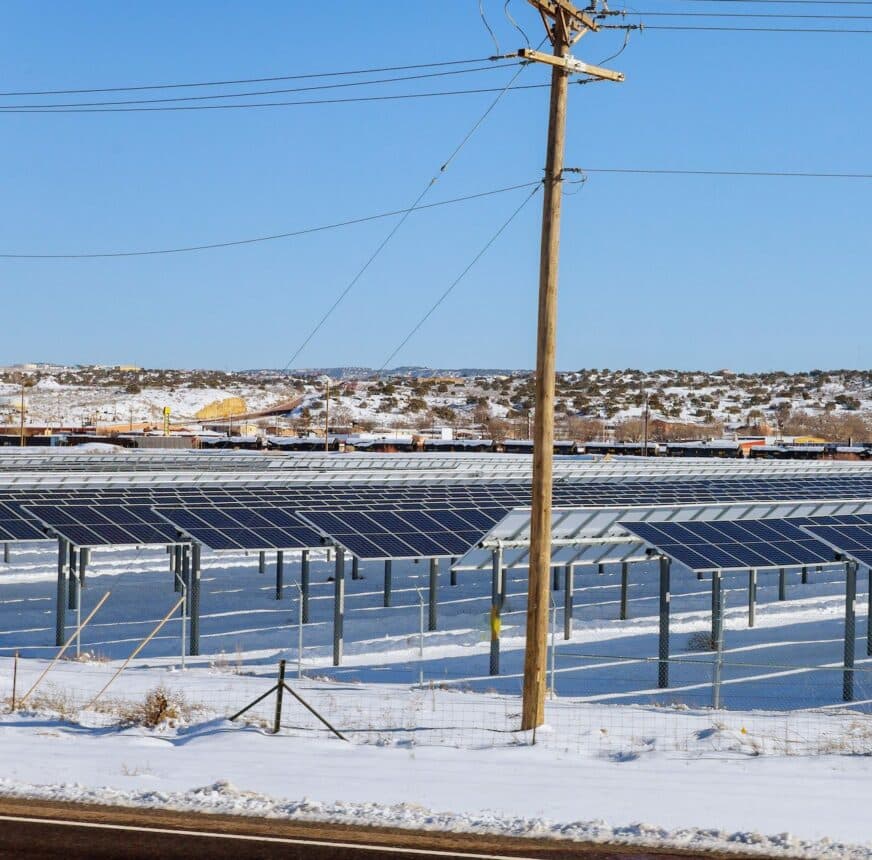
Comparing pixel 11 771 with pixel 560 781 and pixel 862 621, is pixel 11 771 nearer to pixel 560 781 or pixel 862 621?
pixel 560 781

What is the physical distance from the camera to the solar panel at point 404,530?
27938mm

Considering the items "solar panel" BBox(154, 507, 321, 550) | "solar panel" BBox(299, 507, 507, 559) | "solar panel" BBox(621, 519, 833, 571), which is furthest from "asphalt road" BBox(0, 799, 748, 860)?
"solar panel" BBox(154, 507, 321, 550)

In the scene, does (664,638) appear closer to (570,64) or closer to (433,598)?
(433,598)

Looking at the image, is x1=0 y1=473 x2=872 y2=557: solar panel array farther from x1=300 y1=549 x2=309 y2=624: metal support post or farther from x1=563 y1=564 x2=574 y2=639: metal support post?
x1=563 y1=564 x2=574 y2=639: metal support post

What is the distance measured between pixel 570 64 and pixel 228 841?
10.5 m

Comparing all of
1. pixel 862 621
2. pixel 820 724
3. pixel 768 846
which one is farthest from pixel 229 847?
pixel 862 621

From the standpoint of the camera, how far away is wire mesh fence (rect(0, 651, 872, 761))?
17.2 meters

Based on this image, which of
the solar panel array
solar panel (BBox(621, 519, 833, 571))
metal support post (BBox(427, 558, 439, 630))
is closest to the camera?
solar panel (BBox(621, 519, 833, 571))

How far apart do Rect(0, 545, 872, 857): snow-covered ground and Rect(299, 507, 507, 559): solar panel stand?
8.31 feet

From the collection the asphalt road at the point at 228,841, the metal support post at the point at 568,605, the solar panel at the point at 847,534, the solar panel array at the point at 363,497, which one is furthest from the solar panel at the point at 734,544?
the asphalt road at the point at 228,841

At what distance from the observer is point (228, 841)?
11953 mm

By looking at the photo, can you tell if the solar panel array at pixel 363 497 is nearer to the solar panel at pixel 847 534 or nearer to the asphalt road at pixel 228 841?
the solar panel at pixel 847 534

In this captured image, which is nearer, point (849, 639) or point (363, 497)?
point (849, 639)

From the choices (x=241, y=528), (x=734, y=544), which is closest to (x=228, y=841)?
(x=734, y=544)
